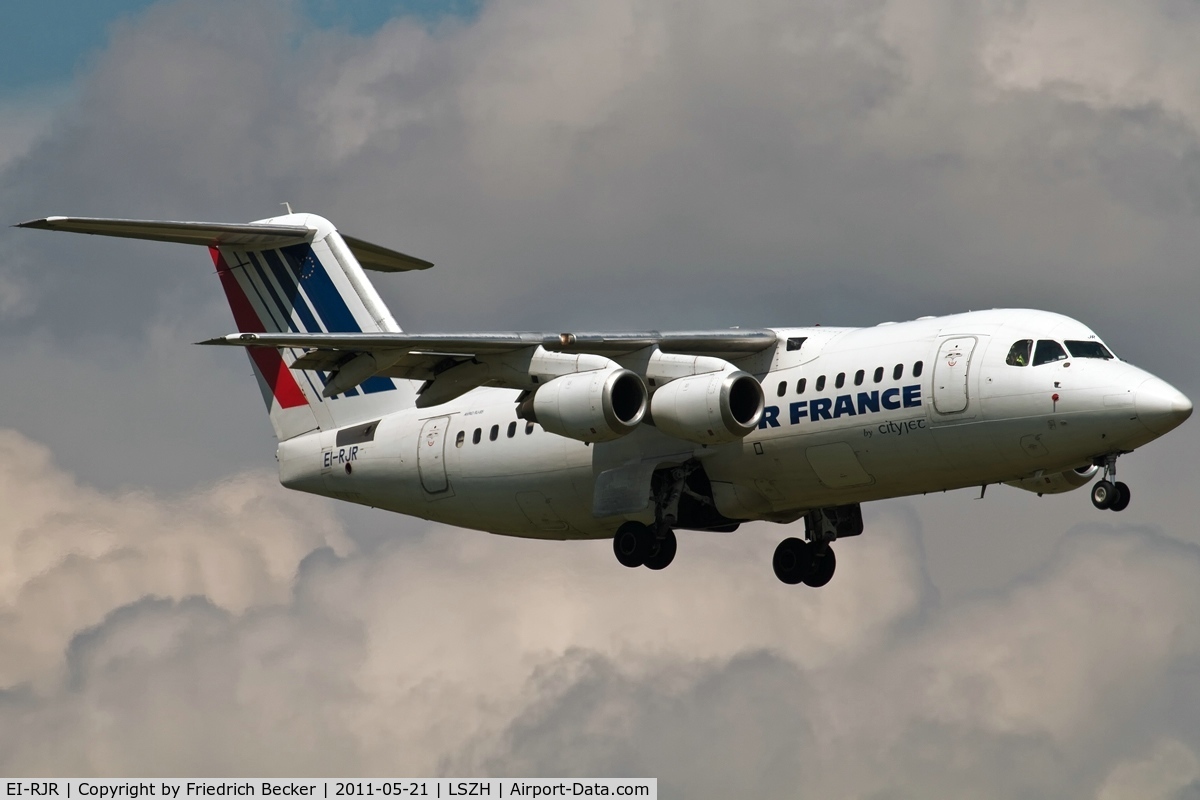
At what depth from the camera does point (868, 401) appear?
2352 centimetres

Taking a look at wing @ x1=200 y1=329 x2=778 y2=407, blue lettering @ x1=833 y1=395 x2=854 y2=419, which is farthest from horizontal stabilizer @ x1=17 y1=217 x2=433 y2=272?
blue lettering @ x1=833 y1=395 x2=854 y2=419

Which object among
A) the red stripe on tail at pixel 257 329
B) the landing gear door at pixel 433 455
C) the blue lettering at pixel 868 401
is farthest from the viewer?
the red stripe on tail at pixel 257 329

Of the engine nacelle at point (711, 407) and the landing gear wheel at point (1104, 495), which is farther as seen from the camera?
the engine nacelle at point (711, 407)

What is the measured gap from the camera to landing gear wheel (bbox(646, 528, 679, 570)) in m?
25.3

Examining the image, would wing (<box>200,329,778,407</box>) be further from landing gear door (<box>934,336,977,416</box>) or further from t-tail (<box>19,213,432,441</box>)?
t-tail (<box>19,213,432,441</box>)

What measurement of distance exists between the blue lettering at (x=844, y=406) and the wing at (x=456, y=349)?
1.44m

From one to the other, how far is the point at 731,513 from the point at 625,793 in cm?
420

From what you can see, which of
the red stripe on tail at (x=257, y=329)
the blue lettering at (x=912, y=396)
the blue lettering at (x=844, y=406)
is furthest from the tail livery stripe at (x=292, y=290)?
the blue lettering at (x=912, y=396)

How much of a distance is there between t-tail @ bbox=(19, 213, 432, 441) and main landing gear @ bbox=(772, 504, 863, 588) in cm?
560

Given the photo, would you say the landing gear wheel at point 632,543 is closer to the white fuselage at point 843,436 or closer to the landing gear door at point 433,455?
the white fuselage at point 843,436

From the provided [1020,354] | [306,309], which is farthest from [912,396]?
[306,309]

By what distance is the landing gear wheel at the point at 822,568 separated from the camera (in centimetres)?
2669

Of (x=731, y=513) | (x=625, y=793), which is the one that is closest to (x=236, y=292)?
(x=731, y=513)

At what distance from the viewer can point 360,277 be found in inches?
1142
